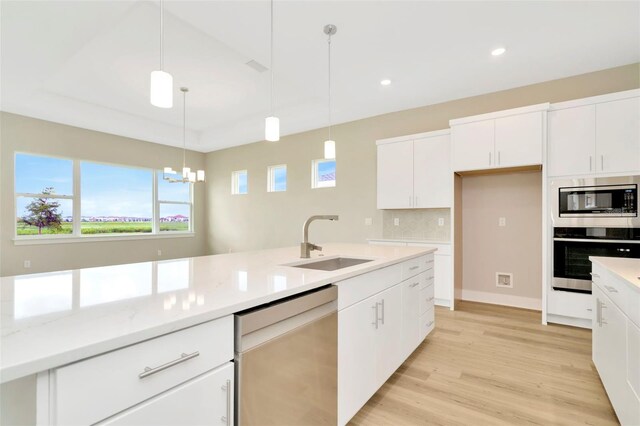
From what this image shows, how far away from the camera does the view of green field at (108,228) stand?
5016 millimetres

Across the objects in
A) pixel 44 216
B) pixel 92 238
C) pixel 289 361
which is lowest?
pixel 289 361

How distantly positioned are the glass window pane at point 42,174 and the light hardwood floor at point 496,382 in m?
6.25

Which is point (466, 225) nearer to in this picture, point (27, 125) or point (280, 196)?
point (280, 196)

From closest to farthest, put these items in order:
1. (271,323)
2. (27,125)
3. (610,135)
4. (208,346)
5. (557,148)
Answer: (208,346) → (271,323) → (610,135) → (557,148) → (27,125)

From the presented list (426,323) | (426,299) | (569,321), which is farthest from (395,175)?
(569,321)

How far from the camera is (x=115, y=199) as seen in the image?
20.1 ft

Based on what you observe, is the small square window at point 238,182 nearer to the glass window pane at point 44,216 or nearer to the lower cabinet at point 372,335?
the glass window pane at point 44,216

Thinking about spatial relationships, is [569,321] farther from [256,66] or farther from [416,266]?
[256,66]

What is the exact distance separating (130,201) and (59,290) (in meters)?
6.07

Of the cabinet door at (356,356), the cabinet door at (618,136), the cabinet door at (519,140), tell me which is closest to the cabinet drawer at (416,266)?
the cabinet door at (356,356)

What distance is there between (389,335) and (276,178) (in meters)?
4.98

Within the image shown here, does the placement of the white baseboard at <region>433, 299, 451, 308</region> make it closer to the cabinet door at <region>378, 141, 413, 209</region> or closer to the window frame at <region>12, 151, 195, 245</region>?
the cabinet door at <region>378, 141, 413, 209</region>

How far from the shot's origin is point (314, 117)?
204 inches

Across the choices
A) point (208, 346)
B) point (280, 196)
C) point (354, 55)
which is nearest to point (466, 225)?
point (354, 55)
